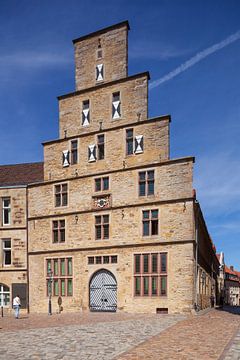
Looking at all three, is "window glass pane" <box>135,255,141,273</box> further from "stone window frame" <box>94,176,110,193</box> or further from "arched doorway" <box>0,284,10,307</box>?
"arched doorway" <box>0,284,10,307</box>

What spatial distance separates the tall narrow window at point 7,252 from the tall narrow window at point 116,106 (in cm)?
1196

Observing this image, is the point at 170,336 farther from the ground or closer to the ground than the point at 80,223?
closer to the ground

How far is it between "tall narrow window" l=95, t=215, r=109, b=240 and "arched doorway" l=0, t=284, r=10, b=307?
27.0ft

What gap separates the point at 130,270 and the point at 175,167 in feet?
22.6

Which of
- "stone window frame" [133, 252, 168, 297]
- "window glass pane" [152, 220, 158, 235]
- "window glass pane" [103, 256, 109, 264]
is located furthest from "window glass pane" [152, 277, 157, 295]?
"window glass pane" [103, 256, 109, 264]

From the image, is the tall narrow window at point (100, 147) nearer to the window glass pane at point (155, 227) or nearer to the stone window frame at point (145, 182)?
the stone window frame at point (145, 182)

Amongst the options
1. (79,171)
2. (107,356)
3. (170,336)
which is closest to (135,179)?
(79,171)

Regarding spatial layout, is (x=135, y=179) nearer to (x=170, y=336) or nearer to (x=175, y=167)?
(x=175, y=167)

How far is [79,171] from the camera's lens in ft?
88.6

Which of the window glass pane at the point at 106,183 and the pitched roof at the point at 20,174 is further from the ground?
the pitched roof at the point at 20,174

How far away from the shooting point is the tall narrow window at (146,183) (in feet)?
80.0

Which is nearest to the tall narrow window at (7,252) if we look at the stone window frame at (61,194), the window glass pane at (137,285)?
the stone window frame at (61,194)

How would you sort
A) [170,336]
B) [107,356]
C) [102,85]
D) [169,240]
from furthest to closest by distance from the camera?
[102,85] < [169,240] < [170,336] < [107,356]

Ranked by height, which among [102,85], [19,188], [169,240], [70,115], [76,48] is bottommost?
[169,240]
